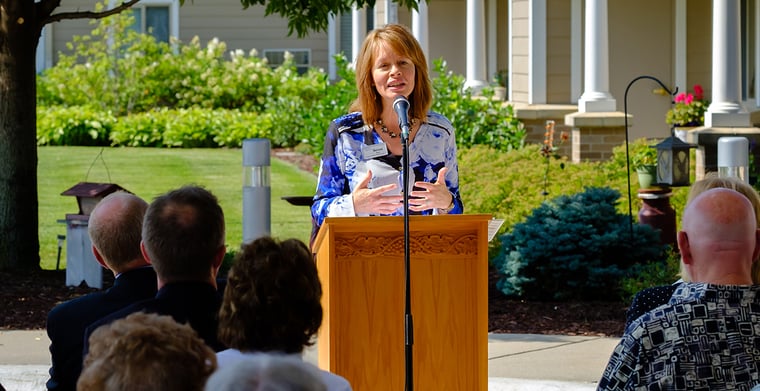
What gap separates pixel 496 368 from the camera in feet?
22.8

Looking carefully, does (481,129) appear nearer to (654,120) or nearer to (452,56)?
(654,120)

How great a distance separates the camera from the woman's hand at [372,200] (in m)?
4.88

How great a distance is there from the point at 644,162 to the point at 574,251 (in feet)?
12.3

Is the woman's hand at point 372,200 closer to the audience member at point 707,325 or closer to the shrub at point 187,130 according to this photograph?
the audience member at point 707,325

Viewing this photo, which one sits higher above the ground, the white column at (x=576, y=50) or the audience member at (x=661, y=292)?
the white column at (x=576, y=50)

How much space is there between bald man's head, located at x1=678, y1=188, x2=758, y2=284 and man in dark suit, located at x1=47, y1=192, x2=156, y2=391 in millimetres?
1827

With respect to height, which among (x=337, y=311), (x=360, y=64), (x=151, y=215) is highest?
(x=360, y=64)

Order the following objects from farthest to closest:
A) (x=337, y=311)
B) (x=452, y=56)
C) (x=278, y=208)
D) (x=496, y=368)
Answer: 1. (x=452, y=56)
2. (x=278, y=208)
3. (x=496, y=368)
4. (x=337, y=311)

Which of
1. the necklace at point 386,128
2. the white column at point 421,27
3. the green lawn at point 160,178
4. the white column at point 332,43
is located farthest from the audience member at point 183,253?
the white column at point 332,43

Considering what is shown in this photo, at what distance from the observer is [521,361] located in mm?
7121

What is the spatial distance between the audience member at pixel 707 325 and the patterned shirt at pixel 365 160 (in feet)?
6.41

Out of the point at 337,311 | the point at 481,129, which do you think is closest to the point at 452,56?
the point at 481,129

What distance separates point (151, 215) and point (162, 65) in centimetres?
2174

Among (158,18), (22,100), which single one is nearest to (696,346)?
(22,100)
